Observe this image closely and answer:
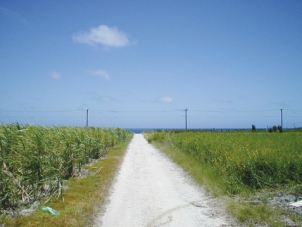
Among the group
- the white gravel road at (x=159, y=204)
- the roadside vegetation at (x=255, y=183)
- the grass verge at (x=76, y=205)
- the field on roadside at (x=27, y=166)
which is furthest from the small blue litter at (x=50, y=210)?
the roadside vegetation at (x=255, y=183)

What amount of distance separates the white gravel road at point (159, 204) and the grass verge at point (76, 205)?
0.29 meters

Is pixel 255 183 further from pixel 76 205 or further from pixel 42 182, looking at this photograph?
pixel 42 182

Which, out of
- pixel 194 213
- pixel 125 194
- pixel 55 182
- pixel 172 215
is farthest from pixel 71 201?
pixel 194 213

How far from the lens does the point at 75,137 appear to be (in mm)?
11461

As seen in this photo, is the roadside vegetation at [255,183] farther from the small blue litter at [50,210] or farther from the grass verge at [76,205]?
the small blue litter at [50,210]

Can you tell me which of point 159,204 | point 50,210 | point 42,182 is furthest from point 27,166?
point 159,204

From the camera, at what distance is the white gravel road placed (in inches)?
225

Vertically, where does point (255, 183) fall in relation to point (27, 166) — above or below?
below

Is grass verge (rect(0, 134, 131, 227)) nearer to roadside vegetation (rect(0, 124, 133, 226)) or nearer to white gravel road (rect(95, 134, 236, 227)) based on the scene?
roadside vegetation (rect(0, 124, 133, 226))

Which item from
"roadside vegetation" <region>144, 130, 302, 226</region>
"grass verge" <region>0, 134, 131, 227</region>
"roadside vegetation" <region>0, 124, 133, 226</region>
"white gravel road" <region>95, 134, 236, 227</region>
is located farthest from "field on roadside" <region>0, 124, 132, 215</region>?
"roadside vegetation" <region>144, 130, 302, 226</region>

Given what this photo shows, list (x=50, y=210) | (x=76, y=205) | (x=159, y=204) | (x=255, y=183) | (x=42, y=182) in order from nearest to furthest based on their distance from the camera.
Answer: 1. (x=50, y=210)
2. (x=76, y=205)
3. (x=159, y=204)
4. (x=42, y=182)
5. (x=255, y=183)

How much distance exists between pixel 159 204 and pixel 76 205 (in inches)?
89.6

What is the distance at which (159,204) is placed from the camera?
6969mm

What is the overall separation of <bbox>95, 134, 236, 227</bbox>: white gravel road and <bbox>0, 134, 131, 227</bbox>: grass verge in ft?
0.95
